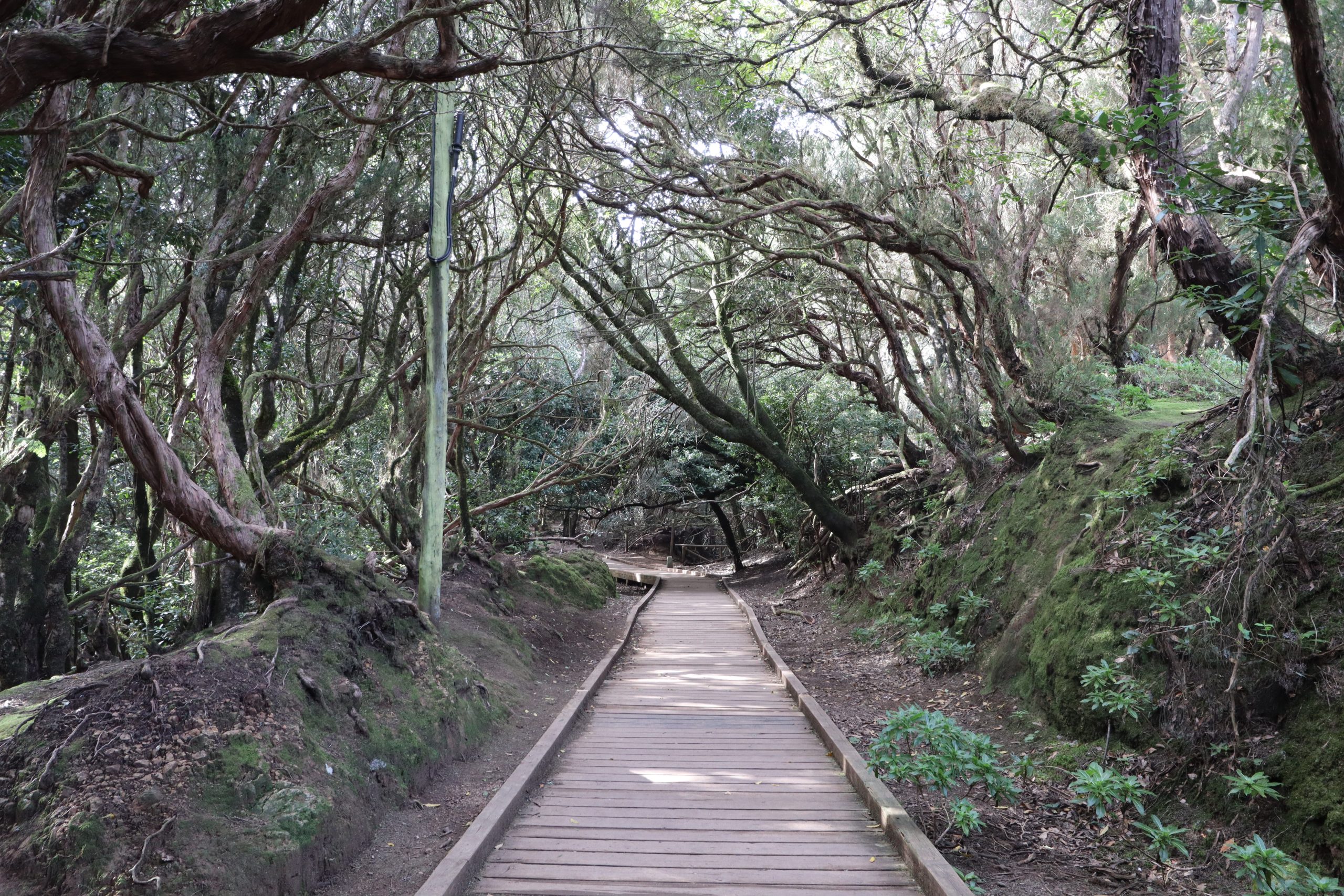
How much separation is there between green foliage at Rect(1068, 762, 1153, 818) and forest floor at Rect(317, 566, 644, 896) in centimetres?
330

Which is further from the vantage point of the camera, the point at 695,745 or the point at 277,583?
the point at 695,745

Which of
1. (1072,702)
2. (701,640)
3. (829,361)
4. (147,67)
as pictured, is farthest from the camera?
(829,361)

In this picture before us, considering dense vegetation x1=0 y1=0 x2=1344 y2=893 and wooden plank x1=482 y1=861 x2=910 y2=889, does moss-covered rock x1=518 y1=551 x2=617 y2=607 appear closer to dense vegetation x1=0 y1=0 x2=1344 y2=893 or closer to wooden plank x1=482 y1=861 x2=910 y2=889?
dense vegetation x1=0 y1=0 x2=1344 y2=893

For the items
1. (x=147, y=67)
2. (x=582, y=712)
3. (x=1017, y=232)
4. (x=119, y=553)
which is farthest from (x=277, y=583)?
(x=1017, y=232)

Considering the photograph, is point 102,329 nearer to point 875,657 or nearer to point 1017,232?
point 875,657

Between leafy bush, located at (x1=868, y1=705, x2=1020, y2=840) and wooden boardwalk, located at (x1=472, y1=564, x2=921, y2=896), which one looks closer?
wooden boardwalk, located at (x1=472, y1=564, x2=921, y2=896)

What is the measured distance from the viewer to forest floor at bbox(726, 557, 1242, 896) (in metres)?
3.91

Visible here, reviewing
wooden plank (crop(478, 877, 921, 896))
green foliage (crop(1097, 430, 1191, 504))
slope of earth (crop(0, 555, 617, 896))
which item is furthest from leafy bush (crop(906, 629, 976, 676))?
wooden plank (crop(478, 877, 921, 896))

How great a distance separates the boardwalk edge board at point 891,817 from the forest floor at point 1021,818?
0.75ft

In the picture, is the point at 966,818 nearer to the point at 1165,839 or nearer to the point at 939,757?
the point at 939,757

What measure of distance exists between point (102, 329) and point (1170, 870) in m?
8.32

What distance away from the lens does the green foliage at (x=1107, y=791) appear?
4.25 meters

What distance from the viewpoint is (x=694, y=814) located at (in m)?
4.75

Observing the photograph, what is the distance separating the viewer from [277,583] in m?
5.77
